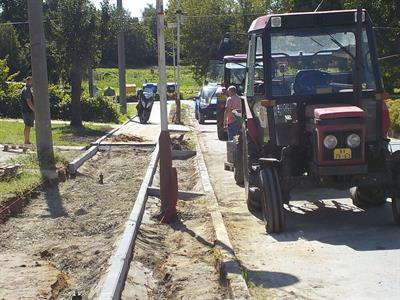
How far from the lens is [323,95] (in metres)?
8.36

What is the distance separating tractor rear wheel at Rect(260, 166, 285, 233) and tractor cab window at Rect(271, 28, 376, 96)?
1149 mm

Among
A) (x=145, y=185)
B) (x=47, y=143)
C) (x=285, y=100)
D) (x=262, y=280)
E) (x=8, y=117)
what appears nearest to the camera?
(x=262, y=280)

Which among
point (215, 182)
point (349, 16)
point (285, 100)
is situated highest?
point (349, 16)

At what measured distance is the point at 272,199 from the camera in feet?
25.5

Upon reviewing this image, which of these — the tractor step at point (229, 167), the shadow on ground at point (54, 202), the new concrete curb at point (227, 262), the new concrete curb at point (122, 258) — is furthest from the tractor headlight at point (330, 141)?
the tractor step at point (229, 167)

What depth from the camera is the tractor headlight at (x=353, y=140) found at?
7637 millimetres

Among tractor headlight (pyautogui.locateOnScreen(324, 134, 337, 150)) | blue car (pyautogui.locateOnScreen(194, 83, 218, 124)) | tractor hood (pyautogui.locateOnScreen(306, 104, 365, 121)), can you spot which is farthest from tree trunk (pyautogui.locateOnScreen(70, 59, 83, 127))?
tractor headlight (pyautogui.locateOnScreen(324, 134, 337, 150))

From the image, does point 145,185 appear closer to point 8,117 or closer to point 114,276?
point 114,276

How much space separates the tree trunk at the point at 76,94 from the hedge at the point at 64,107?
4091mm

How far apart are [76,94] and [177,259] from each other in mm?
15975

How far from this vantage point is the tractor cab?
7.66 metres

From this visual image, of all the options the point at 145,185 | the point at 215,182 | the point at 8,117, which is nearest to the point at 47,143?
the point at 145,185

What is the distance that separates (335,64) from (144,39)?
305 feet

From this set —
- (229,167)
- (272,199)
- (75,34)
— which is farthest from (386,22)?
(272,199)
